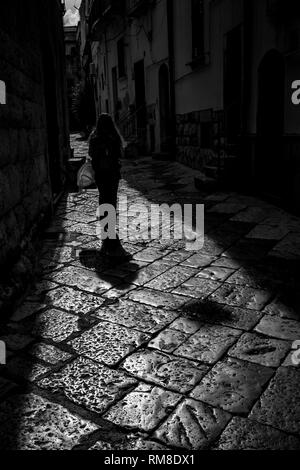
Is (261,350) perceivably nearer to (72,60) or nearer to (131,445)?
(131,445)

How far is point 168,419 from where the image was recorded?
2109mm

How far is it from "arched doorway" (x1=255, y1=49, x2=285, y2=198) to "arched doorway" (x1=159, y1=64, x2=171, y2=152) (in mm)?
5958

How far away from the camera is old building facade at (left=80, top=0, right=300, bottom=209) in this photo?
5.97 meters

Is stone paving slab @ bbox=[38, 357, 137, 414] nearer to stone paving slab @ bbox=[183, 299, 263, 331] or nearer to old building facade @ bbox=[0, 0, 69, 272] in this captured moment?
stone paving slab @ bbox=[183, 299, 263, 331]

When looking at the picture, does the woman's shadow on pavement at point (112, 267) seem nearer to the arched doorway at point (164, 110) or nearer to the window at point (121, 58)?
the arched doorway at point (164, 110)

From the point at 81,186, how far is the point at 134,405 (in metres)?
7.15

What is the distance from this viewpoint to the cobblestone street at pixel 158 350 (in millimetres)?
2049

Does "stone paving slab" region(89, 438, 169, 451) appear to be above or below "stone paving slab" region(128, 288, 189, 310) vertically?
below

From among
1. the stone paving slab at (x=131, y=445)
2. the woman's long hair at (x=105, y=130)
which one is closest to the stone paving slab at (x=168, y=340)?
the stone paving slab at (x=131, y=445)

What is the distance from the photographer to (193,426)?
2055 millimetres

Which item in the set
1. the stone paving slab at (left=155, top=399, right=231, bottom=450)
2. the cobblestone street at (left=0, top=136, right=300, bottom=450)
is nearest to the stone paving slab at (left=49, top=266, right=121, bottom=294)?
the cobblestone street at (left=0, top=136, right=300, bottom=450)

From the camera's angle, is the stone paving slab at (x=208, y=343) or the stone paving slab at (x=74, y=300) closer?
the stone paving slab at (x=208, y=343)

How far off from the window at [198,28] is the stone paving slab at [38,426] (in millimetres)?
8698
